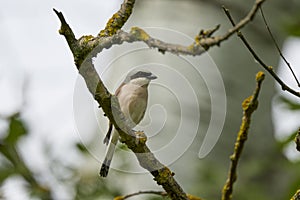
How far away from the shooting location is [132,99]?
8.48 ft

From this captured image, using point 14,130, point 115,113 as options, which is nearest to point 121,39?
point 115,113

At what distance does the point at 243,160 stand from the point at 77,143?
1.13 m

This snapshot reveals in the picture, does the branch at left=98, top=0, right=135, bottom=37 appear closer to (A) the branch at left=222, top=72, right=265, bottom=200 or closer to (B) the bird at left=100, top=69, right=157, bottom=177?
(A) the branch at left=222, top=72, right=265, bottom=200

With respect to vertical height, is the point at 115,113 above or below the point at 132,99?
below

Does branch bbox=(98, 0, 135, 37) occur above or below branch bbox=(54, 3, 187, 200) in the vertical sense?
above

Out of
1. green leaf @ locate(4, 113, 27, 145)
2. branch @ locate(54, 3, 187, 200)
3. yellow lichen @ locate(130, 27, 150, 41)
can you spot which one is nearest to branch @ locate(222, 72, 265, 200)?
branch @ locate(54, 3, 187, 200)

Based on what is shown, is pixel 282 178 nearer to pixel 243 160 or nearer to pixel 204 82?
pixel 243 160

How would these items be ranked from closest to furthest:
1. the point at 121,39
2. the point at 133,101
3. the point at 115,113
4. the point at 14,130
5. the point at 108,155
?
the point at 115,113 → the point at 121,39 → the point at 133,101 → the point at 108,155 → the point at 14,130

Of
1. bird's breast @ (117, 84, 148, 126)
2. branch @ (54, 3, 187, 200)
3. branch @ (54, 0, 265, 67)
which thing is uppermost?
bird's breast @ (117, 84, 148, 126)

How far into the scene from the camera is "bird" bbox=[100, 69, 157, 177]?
8.10 feet

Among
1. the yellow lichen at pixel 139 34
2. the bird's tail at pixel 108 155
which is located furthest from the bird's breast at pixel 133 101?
the yellow lichen at pixel 139 34

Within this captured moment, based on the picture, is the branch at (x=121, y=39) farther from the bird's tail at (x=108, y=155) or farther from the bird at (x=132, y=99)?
the bird's tail at (x=108, y=155)

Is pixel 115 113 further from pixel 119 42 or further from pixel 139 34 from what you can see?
pixel 139 34

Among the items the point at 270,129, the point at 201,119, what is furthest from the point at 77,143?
the point at 270,129
